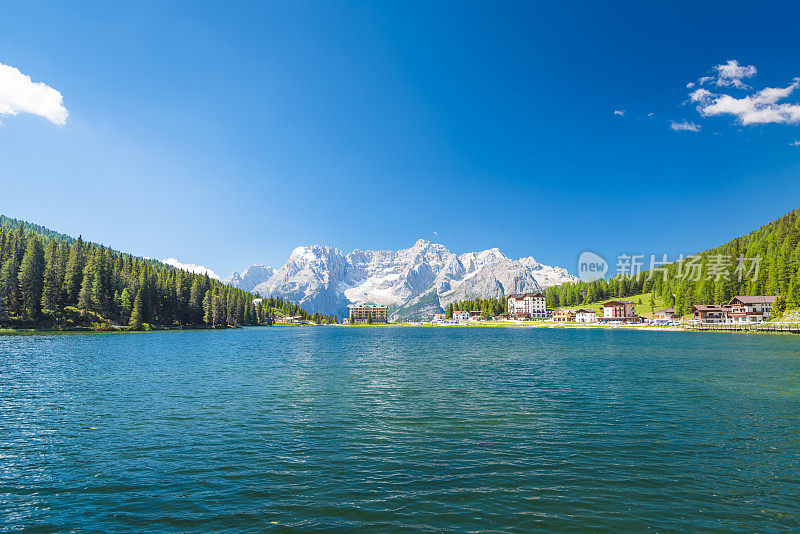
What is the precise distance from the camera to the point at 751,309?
187750mm

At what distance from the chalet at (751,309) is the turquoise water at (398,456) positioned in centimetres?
18905

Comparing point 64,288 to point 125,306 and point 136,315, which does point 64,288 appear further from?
point 136,315

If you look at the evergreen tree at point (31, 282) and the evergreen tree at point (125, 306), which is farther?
the evergreen tree at point (125, 306)

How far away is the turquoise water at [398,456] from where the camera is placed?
15039 millimetres

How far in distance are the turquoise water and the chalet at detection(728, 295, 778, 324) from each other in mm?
189051

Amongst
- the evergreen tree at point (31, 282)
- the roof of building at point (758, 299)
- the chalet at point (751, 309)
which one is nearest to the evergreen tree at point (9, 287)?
the evergreen tree at point (31, 282)

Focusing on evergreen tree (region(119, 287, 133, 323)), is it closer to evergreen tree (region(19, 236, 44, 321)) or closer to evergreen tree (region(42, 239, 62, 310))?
evergreen tree (region(42, 239, 62, 310))

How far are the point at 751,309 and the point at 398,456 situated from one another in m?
231

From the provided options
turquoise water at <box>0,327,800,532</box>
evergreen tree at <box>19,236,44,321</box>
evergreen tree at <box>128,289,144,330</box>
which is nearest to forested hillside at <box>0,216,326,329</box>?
evergreen tree at <box>19,236,44,321</box>

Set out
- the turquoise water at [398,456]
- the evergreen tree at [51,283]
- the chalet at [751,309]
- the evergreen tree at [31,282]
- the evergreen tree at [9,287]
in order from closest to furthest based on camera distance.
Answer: the turquoise water at [398,456]
the evergreen tree at [9,287]
the evergreen tree at [31,282]
the evergreen tree at [51,283]
the chalet at [751,309]

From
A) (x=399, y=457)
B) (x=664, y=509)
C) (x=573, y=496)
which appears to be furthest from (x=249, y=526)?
(x=664, y=509)

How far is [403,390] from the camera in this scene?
40.9 meters

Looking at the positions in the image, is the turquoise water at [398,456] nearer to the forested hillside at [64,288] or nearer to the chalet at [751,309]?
the forested hillside at [64,288]

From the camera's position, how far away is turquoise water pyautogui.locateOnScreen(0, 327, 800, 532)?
1504 centimetres
